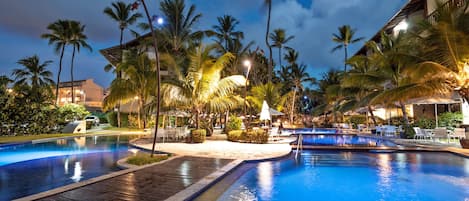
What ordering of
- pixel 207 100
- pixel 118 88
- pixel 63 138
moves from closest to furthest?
pixel 207 100
pixel 63 138
pixel 118 88

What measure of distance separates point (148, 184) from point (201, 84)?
8.26 m

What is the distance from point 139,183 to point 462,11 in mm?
11990

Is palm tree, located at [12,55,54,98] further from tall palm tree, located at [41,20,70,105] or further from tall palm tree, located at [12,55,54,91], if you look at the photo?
tall palm tree, located at [41,20,70,105]

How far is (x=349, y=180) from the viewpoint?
6.47 metres

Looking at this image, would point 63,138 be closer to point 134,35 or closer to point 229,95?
point 229,95

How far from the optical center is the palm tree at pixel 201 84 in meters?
12.8

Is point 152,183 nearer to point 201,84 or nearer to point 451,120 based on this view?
point 201,84

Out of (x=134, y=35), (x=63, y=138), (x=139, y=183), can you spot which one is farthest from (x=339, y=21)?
(x=139, y=183)

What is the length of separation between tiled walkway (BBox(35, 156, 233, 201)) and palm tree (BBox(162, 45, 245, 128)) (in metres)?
6.15

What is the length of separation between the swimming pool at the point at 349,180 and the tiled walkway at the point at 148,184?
0.59m

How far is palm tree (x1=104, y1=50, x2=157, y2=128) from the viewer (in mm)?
19253

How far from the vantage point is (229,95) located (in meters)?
14.6

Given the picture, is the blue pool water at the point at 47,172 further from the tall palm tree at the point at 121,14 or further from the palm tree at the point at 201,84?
the tall palm tree at the point at 121,14

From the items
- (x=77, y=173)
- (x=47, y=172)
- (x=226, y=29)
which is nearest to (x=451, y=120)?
(x=77, y=173)
